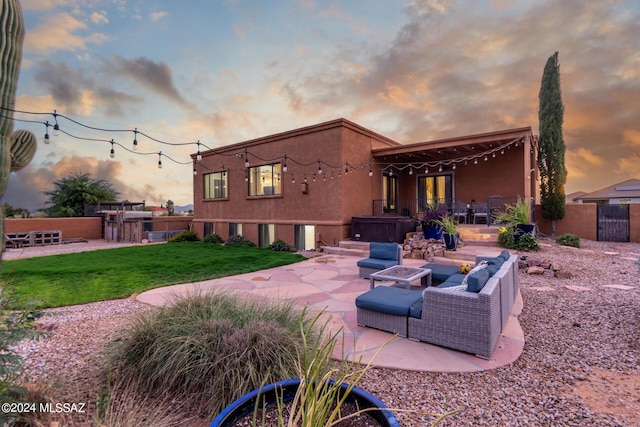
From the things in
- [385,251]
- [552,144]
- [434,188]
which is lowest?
[385,251]

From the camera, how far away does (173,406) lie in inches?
84.7

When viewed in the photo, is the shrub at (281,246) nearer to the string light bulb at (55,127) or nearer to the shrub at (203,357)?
the string light bulb at (55,127)

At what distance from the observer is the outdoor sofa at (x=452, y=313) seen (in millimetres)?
2977

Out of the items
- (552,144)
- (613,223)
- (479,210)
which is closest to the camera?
(613,223)

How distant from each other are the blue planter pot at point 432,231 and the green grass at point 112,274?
398 centimetres

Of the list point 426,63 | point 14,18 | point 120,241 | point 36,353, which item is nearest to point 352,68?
point 426,63

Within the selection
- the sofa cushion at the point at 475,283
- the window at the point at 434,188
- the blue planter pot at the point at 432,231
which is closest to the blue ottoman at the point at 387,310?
the sofa cushion at the point at 475,283

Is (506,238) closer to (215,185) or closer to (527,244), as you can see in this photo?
(527,244)

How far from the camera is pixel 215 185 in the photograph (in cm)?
1559

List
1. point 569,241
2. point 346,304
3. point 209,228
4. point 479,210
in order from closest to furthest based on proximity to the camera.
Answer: point 346,304 < point 569,241 < point 479,210 < point 209,228

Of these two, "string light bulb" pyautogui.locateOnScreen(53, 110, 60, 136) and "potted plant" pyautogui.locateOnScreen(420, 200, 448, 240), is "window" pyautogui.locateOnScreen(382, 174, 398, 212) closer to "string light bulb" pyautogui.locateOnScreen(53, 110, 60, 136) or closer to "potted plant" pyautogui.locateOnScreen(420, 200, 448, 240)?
"potted plant" pyautogui.locateOnScreen(420, 200, 448, 240)

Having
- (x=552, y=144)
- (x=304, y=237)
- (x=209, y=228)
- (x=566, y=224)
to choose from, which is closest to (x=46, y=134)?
(x=304, y=237)

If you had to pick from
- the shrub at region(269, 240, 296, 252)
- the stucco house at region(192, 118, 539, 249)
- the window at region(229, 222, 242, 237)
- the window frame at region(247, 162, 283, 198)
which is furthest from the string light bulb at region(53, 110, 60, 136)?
the window at region(229, 222, 242, 237)

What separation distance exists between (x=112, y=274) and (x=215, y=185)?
8.73m
